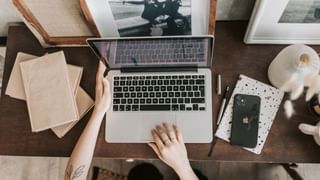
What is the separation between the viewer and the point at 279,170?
157 cm

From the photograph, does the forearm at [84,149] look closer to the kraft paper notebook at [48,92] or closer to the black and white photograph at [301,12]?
the kraft paper notebook at [48,92]

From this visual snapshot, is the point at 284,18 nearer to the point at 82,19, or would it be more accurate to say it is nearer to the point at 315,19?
the point at 315,19

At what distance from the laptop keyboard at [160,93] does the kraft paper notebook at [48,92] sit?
13 cm

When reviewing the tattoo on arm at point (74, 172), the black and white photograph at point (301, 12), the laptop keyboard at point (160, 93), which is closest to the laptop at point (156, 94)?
the laptop keyboard at point (160, 93)

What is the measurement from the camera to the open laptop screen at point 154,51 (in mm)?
874

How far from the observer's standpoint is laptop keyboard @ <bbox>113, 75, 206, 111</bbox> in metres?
1.00

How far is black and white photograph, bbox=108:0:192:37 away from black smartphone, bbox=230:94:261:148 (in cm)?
25

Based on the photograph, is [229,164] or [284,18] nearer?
[284,18]

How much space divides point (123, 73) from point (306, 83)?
1.65 ft

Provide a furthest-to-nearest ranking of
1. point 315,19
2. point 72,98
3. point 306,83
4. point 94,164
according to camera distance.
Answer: point 94,164
point 72,98
point 315,19
point 306,83

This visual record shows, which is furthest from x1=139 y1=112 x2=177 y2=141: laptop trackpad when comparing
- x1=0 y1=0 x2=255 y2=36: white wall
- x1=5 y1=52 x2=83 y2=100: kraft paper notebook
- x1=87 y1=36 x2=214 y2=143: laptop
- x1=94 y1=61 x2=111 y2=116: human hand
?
x1=0 y1=0 x2=255 y2=36: white wall

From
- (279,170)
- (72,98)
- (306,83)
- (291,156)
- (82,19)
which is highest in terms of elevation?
(82,19)

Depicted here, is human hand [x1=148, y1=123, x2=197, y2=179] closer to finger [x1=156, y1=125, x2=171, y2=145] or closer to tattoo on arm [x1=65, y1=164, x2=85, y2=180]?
finger [x1=156, y1=125, x2=171, y2=145]

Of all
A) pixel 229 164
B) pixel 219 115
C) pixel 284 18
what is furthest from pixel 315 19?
pixel 229 164
